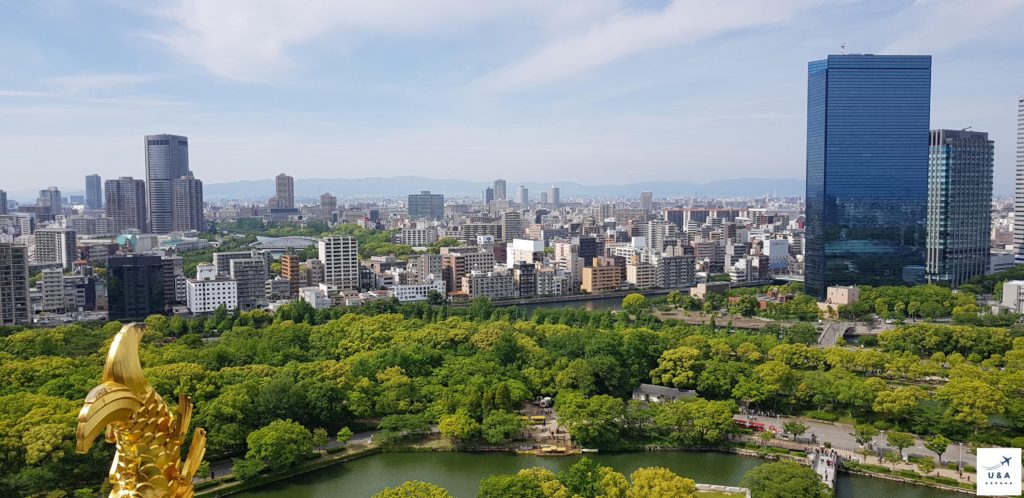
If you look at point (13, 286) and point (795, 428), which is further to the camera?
point (13, 286)

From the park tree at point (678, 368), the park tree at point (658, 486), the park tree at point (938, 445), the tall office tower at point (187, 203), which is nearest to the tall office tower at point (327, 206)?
the tall office tower at point (187, 203)

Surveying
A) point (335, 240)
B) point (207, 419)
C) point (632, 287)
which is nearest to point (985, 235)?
point (632, 287)

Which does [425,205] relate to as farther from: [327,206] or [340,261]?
[340,261]

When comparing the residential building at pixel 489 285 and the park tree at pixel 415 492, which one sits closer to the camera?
the park tree at pixel 415 492

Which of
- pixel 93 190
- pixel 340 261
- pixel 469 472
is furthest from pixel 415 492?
pixel 93 190

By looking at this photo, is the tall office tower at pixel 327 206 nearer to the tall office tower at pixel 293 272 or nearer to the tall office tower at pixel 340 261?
the tall office tower at pixel 293 272

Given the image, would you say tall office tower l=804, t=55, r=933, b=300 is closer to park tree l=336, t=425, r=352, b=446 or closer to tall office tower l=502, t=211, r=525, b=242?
park tree l=336, t=425, r=352, b=446
